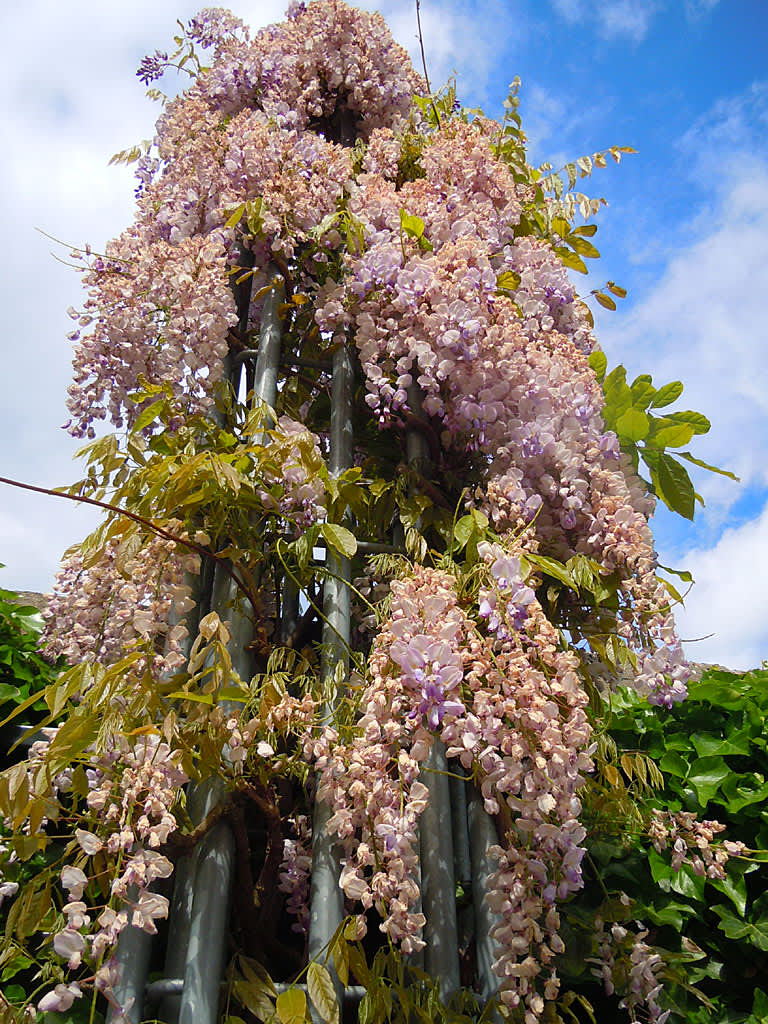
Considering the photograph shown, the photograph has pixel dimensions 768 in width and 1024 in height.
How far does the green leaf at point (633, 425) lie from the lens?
160 cm

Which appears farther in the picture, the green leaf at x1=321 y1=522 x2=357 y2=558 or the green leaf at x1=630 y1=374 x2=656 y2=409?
the green leaf at x1=630 y1=374 x2=656 y2=409

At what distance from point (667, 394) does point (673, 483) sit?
0.21 m

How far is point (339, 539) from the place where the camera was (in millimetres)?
1281

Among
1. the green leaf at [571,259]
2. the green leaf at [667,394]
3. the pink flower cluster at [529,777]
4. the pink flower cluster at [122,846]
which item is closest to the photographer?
the pink flower cluster at [122,846]

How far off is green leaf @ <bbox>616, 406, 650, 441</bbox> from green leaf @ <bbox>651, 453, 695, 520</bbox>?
76 mm

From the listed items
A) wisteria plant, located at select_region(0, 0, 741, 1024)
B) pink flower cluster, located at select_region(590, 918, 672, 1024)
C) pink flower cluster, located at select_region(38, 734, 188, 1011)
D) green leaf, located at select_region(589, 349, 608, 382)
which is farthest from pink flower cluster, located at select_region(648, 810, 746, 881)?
green leaf, located at select_region(589, 349, 608, 382)

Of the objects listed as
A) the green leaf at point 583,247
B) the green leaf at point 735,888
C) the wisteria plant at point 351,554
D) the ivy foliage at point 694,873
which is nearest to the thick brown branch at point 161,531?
the wisteria plant at point 351,554

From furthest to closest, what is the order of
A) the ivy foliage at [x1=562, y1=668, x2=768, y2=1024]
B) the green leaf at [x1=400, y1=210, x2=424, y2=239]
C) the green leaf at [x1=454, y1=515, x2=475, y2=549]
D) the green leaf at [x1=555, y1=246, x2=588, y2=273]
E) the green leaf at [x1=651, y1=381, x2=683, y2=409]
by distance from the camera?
the green leaf at [x1=555, y1=246, x2=588, y2=273] < the green leaf at [x1=651, y1=381, x2=683, y2=409] < the green leaf at [x1=400, y1=210, x2=424, y2=239] < the green leaf at [x1=454, y1=515, x2=475, y2=549] < the ivy foliage at [x1=562, y1=668, x2=768, y2=1024]

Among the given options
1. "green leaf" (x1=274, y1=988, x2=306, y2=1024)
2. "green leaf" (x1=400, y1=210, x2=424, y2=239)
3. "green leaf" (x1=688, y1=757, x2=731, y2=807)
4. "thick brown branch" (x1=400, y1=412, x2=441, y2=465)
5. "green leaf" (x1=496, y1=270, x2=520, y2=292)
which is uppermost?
"green leaf" (x1=400, y1=210, x2=424, y2=239)

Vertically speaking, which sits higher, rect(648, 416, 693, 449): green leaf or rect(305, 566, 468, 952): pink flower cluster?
rect(648, 416, 693, 449): green leaf

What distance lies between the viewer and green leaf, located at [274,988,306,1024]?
37.8 inches

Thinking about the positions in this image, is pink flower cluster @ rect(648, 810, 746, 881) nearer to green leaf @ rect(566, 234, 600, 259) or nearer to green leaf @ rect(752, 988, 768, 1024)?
green leaf @ rect(752, 988, 768, 1024)

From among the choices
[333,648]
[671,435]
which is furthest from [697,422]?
[333,648]

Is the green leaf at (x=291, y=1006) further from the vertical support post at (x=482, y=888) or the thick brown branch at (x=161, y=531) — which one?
the thick brown branch at (x=161, y=531)
